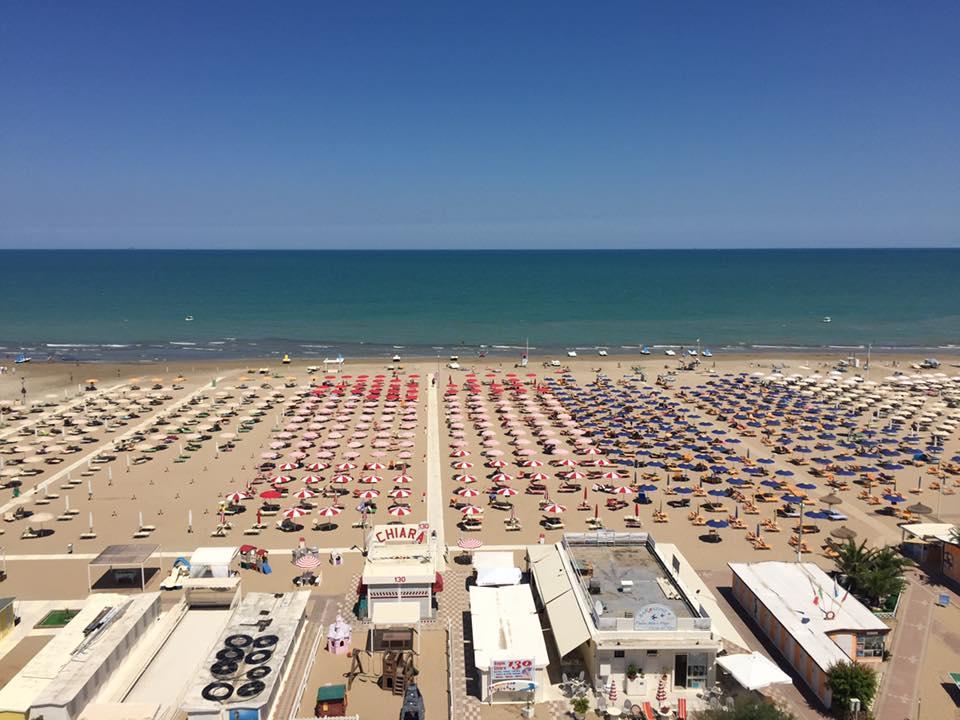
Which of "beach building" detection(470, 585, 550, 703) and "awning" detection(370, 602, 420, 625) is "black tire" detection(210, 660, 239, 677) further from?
"beach building" detection(470, 585, 550, 703)

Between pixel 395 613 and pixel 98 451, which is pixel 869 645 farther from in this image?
pixel 98 451

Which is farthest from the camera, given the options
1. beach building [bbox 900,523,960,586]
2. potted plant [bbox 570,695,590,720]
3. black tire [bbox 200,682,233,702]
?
beach building [bbox 900,523,960,586]

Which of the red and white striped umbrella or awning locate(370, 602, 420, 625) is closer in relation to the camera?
awning locate(370, 602, 420, 625)

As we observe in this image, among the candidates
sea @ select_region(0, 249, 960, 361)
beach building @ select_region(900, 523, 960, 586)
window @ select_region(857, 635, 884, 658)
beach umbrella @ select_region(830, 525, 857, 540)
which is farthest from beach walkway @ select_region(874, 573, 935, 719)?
sea @ select_region(0, 249, 960, 361)

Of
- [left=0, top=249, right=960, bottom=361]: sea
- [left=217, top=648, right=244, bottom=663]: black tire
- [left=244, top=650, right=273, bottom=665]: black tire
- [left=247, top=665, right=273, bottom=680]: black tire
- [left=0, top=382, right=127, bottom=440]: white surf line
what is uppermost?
[left=0, top=249, right=960, bottom=361]: sea

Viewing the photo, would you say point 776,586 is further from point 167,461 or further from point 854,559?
point 167,461

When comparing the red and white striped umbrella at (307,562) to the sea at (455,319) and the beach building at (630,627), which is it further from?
the sea at (455,319)

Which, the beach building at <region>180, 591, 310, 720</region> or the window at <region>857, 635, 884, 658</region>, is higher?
the beach building at <region>180, 591, 310, 720</region>

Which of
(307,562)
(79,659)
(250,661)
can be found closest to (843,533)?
(307,562)

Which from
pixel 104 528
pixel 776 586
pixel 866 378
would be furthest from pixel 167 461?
pixel 866 378
